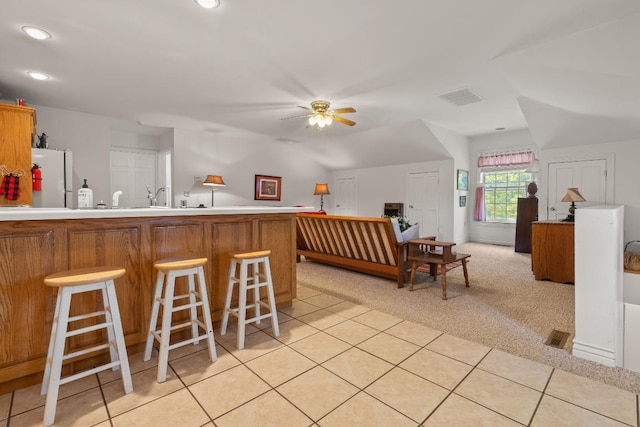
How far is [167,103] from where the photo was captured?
15.3 ft

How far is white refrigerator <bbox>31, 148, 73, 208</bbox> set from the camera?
13.0ft

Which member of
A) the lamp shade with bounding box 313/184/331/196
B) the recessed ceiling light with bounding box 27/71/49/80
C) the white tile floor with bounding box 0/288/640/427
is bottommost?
the white tile floor with bounding box 0/288/640/427

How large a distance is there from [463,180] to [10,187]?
803 cm

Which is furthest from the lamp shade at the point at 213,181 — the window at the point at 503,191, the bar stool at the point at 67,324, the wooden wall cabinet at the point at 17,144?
the window at the point at 503,191

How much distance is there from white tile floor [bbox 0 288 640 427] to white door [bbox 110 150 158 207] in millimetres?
5456

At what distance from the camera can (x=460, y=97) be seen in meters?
4.52

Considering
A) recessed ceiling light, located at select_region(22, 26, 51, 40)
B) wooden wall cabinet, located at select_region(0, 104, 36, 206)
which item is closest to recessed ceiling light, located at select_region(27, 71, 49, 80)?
wooden wall cabinet, located at select_region(0, 104, 36, 206)

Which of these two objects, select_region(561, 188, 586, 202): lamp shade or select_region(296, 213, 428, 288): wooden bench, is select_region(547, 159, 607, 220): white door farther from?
select_region(296, 213, 428, 288): wooden bench

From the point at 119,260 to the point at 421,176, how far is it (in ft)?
22.7

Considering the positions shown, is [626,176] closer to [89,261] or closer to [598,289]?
[598,289]

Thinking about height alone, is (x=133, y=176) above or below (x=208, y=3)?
below

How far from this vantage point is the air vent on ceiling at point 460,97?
14.1 ft

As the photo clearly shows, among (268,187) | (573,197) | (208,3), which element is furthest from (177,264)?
(268,187)

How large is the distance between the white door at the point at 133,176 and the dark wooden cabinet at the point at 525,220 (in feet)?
25.3
